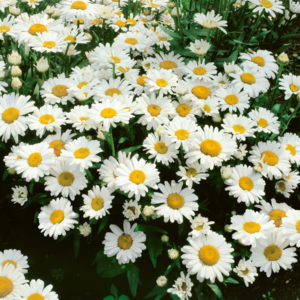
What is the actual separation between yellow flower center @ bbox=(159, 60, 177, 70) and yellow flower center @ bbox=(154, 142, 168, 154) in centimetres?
100

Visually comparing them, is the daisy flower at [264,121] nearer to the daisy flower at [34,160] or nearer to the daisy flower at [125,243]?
the daisy flower at [125,243]

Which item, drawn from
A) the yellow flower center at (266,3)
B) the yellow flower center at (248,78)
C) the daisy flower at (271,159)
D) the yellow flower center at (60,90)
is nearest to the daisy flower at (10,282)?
the yellow flower center at (60,90)

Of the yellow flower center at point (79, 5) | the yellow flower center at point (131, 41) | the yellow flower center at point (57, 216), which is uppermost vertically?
the yellow flower center at point (79, 5)

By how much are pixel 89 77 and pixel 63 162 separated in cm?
86

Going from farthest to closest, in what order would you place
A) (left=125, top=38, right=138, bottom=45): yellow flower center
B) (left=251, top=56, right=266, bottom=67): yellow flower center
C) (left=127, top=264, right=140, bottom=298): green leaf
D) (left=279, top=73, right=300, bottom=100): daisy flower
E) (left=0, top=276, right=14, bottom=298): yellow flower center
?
(left=125, top=38, right=138, bottom=45): yellow flower center → (left=251, top=56, right=266, bottom=67): yellow flower center → (left=279, top=73, right=300, bottom=100): daisy flower → (left=127, top=264, right=140, bottom=298): green leaf → (left=0, top=276, right=14, bottom=298): yellow flower center

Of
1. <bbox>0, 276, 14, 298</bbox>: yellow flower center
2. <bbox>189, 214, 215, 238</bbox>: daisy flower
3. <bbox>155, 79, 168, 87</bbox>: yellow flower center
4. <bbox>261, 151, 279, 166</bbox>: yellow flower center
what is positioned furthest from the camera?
<bbox>155, 79, 168, 87</bbox>: yellow flower center

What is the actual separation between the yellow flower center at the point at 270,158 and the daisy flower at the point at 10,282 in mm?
1870

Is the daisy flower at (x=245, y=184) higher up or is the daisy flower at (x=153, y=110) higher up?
the daisy flower at (x=153, y=110)

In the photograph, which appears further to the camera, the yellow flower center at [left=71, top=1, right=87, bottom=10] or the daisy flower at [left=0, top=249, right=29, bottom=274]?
the yellow flower center at [left=71, top=1, right=87, bottom=10]

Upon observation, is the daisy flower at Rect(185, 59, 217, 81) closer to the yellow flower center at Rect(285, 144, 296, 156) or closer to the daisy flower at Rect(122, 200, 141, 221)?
the yellow flower center at Rect(285, 144, 296, 156)

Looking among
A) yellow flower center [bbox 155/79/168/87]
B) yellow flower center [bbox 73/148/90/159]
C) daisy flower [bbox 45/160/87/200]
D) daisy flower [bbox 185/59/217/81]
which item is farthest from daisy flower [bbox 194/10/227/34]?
daisy flower [bbox 45/160/87/200]

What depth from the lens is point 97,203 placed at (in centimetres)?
234

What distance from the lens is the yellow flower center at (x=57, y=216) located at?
233 centimetres

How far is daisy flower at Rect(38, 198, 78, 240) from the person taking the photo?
2299 millimetres
